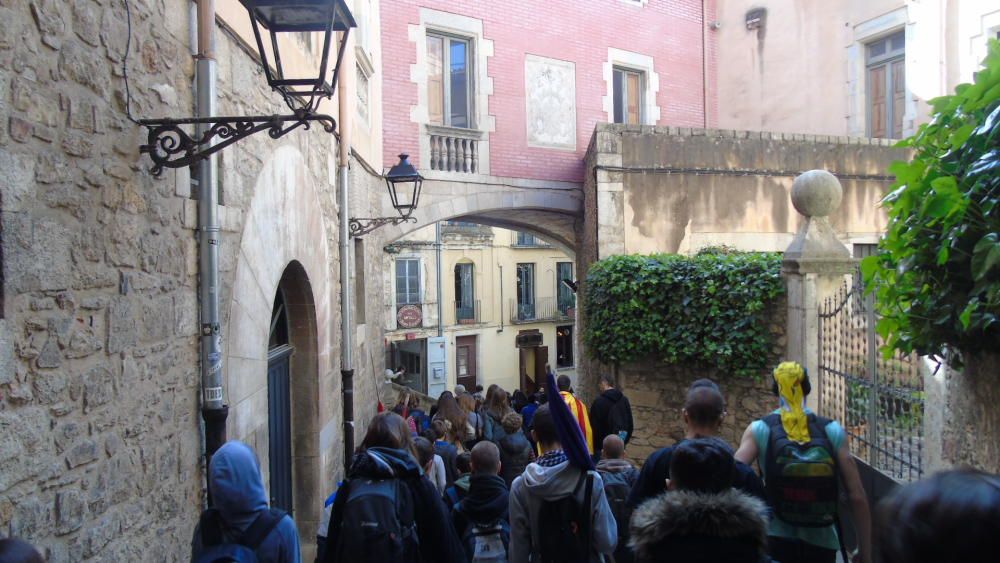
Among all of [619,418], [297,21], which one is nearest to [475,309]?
[619,418]

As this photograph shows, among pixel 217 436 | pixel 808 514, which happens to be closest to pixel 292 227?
pixel 217 436

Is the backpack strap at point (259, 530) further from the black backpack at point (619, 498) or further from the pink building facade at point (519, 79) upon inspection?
the pink building facade at point (519, 79)

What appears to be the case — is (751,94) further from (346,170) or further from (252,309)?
(252,309)

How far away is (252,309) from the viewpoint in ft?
13.5

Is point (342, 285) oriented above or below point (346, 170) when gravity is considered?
below

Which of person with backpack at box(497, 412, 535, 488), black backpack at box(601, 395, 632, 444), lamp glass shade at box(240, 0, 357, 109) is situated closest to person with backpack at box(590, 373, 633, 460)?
black backpack at box(601, 395, 632, 444)

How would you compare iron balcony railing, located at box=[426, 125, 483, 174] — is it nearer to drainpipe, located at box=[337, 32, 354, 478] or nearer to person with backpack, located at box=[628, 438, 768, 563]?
drainpipe, located at box=[337, 32, 354, 478]

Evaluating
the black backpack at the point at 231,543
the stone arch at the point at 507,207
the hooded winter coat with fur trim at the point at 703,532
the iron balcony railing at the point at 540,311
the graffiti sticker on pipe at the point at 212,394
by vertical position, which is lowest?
the iron balcony railing at the point at 540,311

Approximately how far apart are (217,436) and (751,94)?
46.6ft

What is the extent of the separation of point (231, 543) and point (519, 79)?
417 inches

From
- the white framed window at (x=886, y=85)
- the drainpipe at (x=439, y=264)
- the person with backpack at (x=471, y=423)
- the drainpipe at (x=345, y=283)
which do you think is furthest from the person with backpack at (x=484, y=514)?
the drainpipe at (x=439, y=264)

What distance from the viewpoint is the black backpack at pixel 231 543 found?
7.71ft

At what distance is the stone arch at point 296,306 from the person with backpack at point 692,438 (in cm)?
208

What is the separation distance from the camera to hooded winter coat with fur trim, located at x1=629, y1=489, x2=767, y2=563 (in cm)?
215
